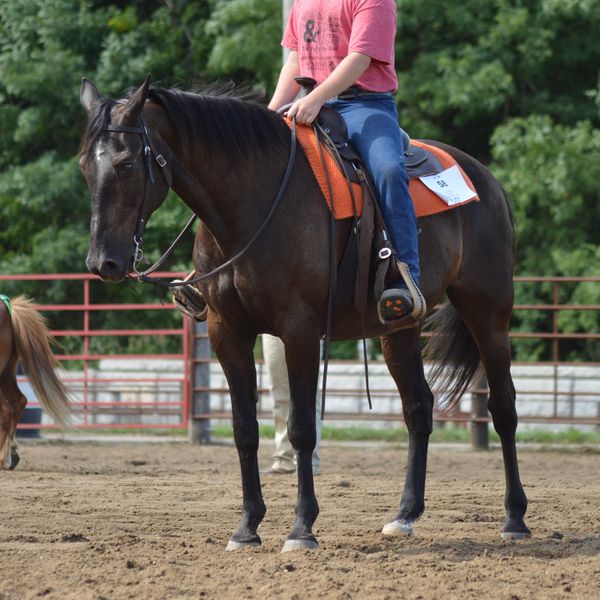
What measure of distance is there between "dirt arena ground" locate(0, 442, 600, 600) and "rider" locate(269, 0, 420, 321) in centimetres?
128

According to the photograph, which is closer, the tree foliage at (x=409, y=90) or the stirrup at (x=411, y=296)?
the stirrup at (x=411, y=296)

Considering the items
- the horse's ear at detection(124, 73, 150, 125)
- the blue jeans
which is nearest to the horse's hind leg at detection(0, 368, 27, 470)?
the blue jeans

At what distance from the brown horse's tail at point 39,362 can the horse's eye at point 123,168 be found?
558 cm

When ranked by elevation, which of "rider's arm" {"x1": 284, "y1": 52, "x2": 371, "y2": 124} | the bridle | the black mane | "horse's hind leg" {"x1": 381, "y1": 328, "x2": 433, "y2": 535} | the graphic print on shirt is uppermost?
the graphic print on shirt

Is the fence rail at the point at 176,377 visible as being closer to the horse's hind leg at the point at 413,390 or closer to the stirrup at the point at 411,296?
the horse's hind leg at the point at 413,390

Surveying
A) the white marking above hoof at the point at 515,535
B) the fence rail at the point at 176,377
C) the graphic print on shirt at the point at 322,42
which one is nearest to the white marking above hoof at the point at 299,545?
the white marking above hoof at the point at 515,535

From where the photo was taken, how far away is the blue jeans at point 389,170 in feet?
18.4

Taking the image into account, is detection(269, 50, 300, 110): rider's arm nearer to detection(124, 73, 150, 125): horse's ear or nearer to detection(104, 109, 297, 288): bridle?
detection(104, 109, 297, 288): bridle

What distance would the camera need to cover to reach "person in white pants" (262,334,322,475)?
9.36 metres

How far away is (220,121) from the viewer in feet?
17.5

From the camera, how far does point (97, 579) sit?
4.61 m

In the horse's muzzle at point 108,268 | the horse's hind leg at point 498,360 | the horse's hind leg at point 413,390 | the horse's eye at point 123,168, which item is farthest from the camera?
the horse's hind leg at point 498,360

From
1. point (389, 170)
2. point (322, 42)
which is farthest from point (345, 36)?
point (389, 170)

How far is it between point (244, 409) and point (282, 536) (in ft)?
2.47
